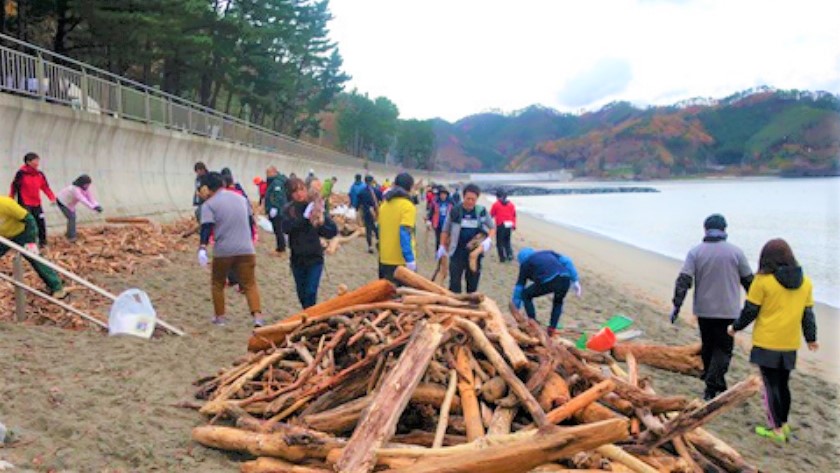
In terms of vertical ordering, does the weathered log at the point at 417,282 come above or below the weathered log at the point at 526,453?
above

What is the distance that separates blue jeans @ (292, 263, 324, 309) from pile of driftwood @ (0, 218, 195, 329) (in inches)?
91.6

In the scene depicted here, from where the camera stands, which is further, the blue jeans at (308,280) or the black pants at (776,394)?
the blue jeans at (308,280)

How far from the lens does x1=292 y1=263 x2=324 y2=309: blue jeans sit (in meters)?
7.91

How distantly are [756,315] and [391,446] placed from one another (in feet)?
12.3

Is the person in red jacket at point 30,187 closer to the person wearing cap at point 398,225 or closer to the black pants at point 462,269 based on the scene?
the person wearing cap at point 398,225

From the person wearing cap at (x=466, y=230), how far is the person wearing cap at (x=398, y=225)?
3.54 ft

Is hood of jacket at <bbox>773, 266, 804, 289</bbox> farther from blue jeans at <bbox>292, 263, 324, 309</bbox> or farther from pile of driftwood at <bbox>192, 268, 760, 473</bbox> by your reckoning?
blue jeans at <bbox>292, 263, 324, 309</bbox>

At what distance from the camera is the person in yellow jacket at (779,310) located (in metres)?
5.70

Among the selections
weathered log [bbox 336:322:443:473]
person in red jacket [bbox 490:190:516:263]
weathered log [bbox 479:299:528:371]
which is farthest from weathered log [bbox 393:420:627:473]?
A: person in red jacket [bbox 490:190:516:263]

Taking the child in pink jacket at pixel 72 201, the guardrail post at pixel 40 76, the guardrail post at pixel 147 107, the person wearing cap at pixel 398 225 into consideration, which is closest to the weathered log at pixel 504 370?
the person wearing cap at pixel 398 225

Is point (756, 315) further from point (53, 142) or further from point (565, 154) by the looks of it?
point (565, 154)

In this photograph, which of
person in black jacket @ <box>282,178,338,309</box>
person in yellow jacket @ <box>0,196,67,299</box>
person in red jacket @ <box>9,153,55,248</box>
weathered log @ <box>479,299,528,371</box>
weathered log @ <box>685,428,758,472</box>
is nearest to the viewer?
weathered log @ <box>685,428,758,472</box>

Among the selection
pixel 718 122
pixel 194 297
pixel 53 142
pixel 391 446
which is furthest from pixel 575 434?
pixel 718 122

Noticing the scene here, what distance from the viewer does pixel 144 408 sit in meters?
4.98
